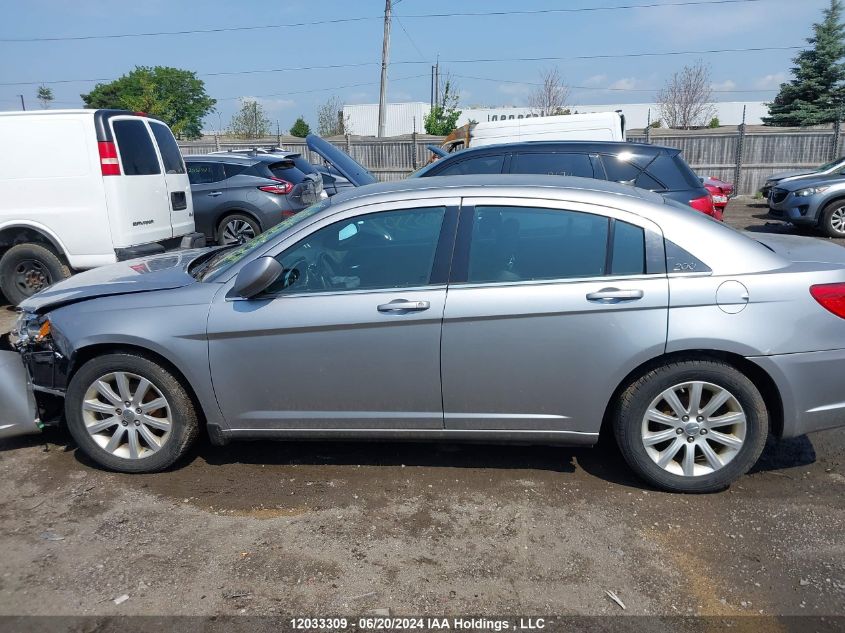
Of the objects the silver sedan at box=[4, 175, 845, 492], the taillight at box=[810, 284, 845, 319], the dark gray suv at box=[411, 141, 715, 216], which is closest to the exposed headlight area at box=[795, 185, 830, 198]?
the dark gray suv at box=[411, 141, 715, 216]

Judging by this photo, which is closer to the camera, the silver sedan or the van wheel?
the silver sedan

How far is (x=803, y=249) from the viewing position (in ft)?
13.1

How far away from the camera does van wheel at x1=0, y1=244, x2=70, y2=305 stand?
7.45m

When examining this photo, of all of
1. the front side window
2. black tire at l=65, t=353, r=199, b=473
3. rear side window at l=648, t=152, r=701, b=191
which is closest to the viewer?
the front side window

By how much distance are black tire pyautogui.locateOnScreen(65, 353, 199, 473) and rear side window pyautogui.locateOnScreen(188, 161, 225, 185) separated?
24.8 ft

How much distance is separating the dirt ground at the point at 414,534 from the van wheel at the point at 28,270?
367 centimetres

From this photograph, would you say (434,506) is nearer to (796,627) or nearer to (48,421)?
(796,627)

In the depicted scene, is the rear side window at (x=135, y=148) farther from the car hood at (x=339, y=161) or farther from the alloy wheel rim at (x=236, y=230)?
the alloy wheel rim at (x=236, y=230)

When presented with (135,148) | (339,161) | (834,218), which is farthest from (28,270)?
(834,218)

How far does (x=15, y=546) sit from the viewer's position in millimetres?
3357

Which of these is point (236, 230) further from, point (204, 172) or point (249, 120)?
point (249, 120)

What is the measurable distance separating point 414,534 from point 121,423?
1.85 metres

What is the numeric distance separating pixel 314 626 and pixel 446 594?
57 centimetres

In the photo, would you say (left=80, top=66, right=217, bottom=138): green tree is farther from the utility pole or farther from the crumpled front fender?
the crumpled front fender
